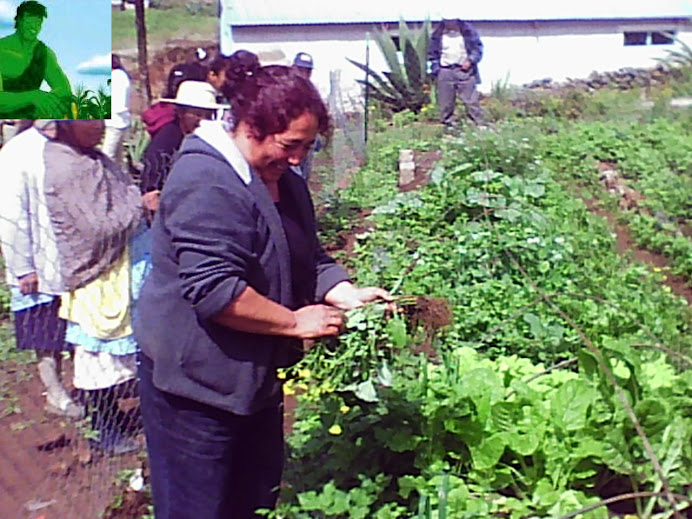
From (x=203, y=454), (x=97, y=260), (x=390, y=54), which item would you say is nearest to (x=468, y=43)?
(x=390, y=54)

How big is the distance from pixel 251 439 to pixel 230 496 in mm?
141

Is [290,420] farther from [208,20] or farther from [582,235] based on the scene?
[208,20]

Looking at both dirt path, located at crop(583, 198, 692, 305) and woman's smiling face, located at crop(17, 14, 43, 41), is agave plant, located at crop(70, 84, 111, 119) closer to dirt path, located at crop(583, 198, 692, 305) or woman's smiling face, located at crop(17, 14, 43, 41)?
woman's smiling face, located at crop(17, 14, 43, 41)

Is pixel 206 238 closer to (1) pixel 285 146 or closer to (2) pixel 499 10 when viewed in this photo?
(1) pixel 285 146

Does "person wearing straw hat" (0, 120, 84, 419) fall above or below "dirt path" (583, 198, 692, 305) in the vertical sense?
above

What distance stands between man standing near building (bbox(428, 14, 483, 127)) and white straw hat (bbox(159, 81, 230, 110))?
3.69 metres

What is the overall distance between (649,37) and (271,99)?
536cm

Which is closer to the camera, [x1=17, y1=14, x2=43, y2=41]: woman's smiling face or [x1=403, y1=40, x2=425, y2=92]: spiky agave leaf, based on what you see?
[x1=17, y1=14, x2=43, y2=41]: woman's smiling face

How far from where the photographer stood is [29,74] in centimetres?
376

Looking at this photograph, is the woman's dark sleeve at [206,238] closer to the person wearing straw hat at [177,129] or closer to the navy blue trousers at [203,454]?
the navy blue trousers at [203,454]

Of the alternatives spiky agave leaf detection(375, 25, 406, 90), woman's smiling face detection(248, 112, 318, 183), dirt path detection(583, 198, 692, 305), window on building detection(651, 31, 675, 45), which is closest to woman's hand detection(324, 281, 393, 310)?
woman's smiling face detection(248, 112, 318, 183)

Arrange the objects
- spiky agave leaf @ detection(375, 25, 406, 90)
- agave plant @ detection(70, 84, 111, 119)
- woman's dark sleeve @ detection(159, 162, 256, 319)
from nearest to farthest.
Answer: woman's dark sleeve @ detection(159, 162, 256, 319) → agave plant @ detection(70, 84, 111, 119) → spiky agave leaf @ detection(375, 25, 406, 90)

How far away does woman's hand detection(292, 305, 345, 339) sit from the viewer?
6.44 ft

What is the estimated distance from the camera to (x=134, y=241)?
3.11 m
